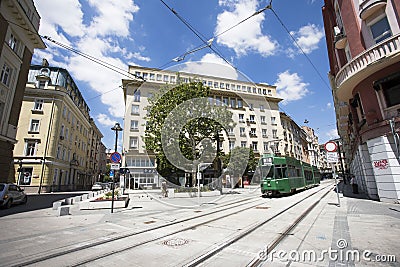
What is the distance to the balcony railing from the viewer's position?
985 cm

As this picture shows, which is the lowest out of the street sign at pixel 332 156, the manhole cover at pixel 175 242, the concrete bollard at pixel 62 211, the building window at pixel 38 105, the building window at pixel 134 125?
the manhole cover at pixel 175 242

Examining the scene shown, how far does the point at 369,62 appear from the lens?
1072 centimetres

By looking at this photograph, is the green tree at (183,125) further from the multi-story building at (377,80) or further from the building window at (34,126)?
the building window at (34,126)

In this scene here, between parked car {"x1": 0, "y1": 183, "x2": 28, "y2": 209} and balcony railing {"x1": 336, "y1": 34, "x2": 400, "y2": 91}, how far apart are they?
22163mm

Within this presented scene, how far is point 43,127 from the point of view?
2905 cm

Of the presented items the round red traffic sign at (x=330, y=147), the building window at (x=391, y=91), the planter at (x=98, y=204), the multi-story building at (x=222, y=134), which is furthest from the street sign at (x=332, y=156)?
the multi-story building at (x=222, y=134)

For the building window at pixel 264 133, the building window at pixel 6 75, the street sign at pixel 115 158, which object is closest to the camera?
the street sign at pixel 115 158

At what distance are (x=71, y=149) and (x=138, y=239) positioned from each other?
3724cm

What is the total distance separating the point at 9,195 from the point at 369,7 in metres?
24.4

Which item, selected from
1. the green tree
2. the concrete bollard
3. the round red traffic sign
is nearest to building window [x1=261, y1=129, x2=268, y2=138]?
the green tree

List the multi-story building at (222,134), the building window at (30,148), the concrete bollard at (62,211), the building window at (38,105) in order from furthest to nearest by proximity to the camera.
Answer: the multi-story building at (222,134) → the building window at (38,105) → the building window at (30,148) → the concrete bollard at (62,211)

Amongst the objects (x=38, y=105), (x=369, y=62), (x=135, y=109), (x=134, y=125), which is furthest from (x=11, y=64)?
(x=369, y=62)

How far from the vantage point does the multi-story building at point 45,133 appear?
2716cm

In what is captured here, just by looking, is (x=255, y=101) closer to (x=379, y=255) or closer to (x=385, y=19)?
(x=385, y=19)
